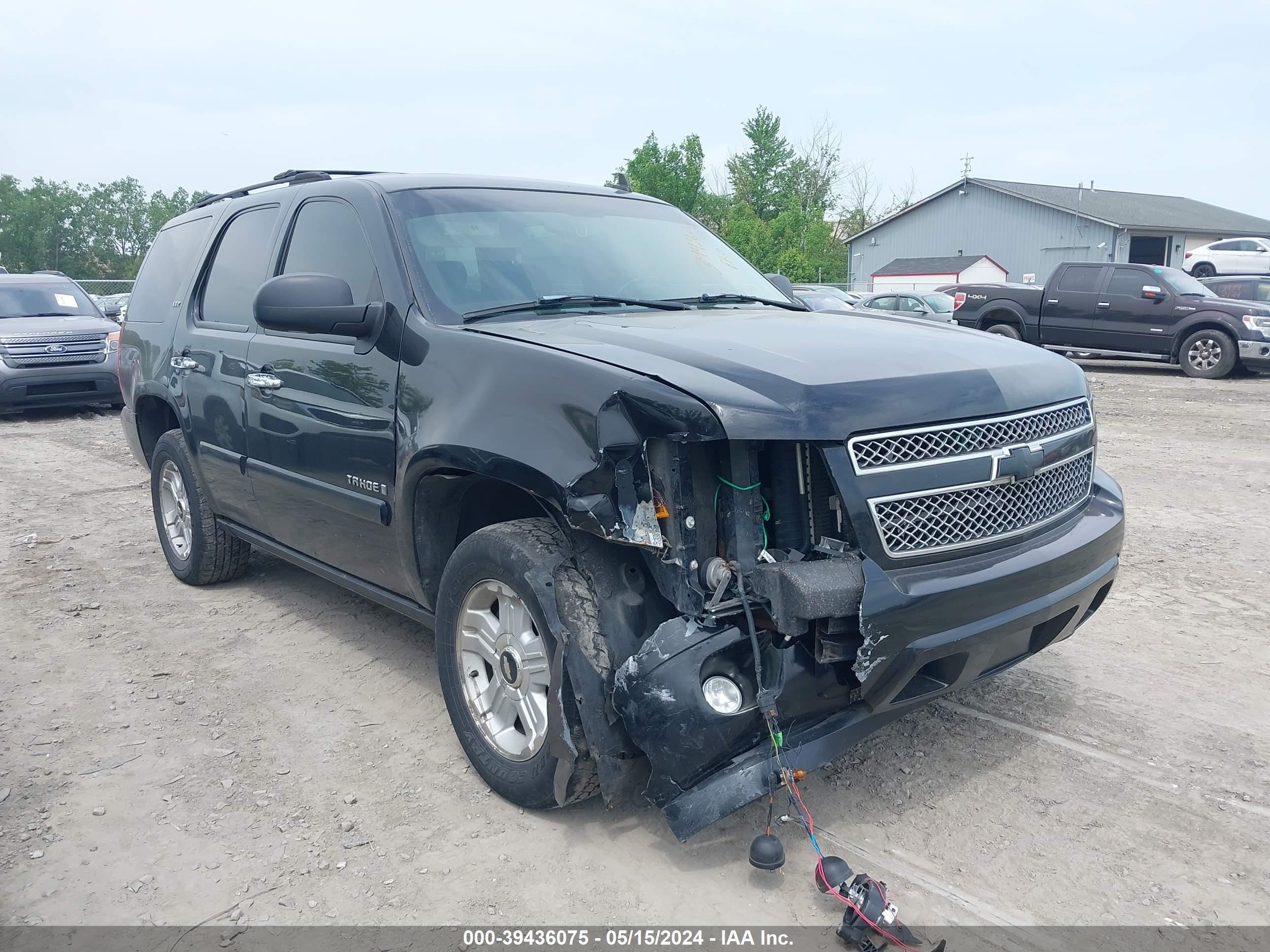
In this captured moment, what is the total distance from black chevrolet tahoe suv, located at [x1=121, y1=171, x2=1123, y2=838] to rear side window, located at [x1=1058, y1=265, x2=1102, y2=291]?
47.7ft

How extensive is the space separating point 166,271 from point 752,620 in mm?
4387

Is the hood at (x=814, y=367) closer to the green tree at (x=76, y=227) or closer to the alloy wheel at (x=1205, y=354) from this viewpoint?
the alloy wheel at (x=1205, y=354)

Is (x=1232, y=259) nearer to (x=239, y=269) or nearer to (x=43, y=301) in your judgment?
(x=43, y=301)

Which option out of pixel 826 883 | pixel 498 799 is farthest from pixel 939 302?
pixel 826 883

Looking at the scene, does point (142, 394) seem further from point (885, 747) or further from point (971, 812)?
point (971, 812)

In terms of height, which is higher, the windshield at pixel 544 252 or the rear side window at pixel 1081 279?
the windshield at pixel 544 252

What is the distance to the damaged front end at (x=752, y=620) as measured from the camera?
2.58m

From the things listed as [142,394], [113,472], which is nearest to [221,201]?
[142,394]

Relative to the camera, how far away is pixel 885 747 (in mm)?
3500

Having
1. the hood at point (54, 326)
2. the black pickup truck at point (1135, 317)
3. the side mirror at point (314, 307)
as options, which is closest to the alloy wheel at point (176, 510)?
the side mirror at point (314, 307)

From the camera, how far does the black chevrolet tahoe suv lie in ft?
8.57

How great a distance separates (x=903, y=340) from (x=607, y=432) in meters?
1.15

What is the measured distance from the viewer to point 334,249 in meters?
4.00

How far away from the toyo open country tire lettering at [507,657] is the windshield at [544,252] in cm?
91
